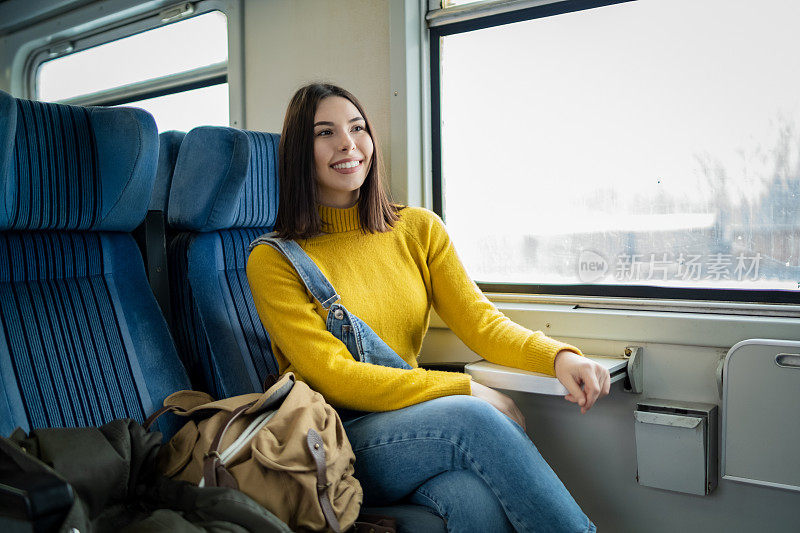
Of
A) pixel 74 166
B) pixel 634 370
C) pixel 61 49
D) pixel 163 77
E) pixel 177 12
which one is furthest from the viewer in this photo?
pixel 61 49

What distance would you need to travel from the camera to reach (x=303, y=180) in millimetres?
1804

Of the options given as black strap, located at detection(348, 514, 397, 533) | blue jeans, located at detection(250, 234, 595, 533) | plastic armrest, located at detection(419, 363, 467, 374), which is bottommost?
black strap, located at detection(348, 514, 397, 533)

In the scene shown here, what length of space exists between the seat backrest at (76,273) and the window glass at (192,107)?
1460 mm

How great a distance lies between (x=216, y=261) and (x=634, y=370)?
123cm

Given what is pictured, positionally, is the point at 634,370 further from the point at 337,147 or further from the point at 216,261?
the point at 216,261

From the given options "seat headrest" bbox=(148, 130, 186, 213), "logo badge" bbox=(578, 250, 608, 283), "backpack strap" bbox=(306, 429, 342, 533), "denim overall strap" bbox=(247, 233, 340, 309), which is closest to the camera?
"backpack strap" bbox=(306, 429, 342, 533)

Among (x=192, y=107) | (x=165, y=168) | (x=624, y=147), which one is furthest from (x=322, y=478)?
(x=192, y=107)

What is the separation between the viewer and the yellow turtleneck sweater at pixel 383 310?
1.56 metres

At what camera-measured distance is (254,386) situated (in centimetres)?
185

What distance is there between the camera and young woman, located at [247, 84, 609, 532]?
1.40 meters

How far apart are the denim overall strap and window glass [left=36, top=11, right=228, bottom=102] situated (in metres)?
1.64

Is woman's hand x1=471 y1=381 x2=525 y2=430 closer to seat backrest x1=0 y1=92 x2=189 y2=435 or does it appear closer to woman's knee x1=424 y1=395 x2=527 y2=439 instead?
woman's knee x1=424 y1=395 x2=527 y2=439

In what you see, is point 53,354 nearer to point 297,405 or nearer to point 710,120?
point 297,405

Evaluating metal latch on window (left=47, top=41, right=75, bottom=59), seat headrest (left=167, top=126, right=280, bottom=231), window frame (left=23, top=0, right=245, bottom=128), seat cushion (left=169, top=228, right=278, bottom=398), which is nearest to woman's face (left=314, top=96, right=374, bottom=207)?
seat headrest (left=167, top=126, right=280, bottom=231)
